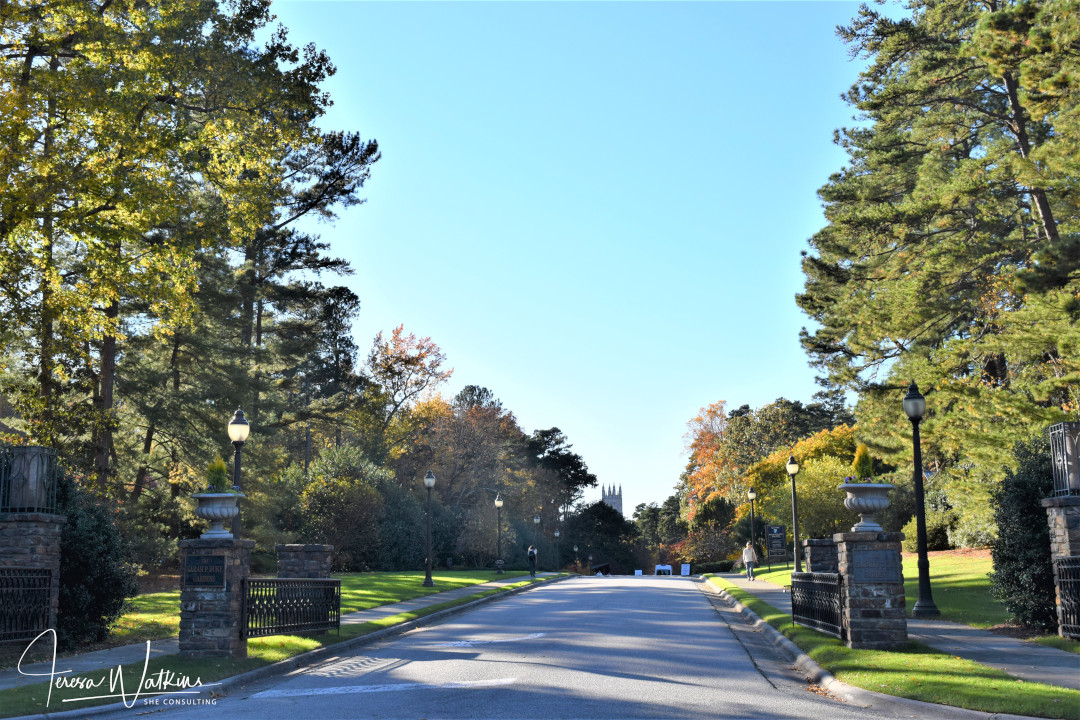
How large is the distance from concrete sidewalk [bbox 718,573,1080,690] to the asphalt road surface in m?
2.33

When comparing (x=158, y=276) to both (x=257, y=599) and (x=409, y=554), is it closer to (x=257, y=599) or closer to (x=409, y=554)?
(x=257, y=599)

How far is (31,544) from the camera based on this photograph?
→ 13461 mm

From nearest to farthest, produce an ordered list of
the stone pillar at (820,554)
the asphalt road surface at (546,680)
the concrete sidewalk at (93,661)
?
the asphalt road surface at (546,680) < the concrete sidewalk at (93,661) < the stone pillar at (820,554)

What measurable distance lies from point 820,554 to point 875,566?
4777 millimetres

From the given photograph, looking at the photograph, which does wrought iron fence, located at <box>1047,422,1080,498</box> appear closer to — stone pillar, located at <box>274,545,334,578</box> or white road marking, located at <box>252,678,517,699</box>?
white road marking, located at <box>252,678,517,699</box>

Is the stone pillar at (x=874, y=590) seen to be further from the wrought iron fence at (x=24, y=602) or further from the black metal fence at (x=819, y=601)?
the wrought iron fence at (x=24, y=602)

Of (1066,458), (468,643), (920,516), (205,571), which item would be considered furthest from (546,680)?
(920,516)

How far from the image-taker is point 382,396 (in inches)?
1537

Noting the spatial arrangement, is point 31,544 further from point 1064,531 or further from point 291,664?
point 1064,531

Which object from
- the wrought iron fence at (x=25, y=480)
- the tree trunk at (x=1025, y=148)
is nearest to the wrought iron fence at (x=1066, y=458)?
the tree trunk at (x=1025, y=148)

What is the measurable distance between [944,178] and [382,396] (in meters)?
24.1

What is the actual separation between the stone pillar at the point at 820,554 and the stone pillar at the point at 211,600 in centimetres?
1010

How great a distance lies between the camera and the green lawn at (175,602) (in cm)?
1596

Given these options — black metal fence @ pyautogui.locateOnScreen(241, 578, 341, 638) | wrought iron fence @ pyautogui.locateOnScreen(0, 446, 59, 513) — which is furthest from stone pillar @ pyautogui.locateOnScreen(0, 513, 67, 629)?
black metal fence @ pyautogui.locateOnScreen(241, 578, 341, 638)
